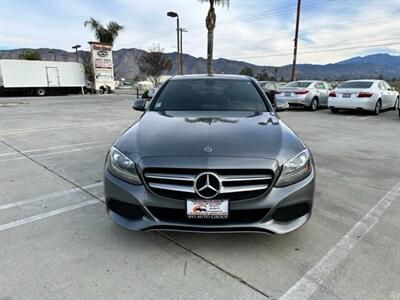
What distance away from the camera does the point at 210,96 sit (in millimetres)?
3857

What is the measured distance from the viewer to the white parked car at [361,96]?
1177 cm

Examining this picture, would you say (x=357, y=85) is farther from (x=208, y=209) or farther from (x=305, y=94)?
(x=208, y=209)

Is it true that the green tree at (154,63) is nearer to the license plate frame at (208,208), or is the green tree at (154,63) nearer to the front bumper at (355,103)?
the front bumper at (355,103)

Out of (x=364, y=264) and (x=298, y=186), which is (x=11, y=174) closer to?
(x=298, y=186)

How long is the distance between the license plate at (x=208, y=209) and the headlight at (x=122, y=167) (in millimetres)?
454

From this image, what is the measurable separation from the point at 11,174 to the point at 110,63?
91.0 ft

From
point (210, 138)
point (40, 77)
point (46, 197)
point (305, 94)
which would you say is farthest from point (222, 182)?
point (40, 77)

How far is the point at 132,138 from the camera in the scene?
2707 millimetres

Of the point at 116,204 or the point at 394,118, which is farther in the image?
the point at 394,118

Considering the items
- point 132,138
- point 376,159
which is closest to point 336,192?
point 376,159

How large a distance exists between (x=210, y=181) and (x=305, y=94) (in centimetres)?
1280

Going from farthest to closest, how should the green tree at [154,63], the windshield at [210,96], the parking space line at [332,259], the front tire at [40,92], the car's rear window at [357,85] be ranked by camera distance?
the green tree at [154,63] → the front tire at [40,92] → the car's rear window at [357,85] → the windshield at [210,96] → the parking space line at [332,259]

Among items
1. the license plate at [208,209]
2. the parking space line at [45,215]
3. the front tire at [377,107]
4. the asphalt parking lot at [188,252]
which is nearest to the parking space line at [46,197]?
the asphalt parking lot at [188,252]

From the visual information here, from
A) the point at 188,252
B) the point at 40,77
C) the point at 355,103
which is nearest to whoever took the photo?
the point at 188,252
